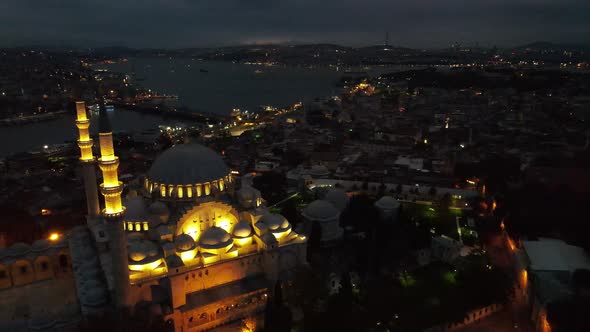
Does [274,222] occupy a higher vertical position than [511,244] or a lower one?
higher

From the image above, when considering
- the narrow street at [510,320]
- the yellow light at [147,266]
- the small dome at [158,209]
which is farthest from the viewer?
the small dome at [158,209]

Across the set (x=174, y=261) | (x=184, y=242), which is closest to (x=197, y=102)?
(x=184, y=242)

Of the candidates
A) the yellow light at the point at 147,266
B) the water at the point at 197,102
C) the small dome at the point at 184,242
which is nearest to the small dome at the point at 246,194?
the small dome at the point at 184,242

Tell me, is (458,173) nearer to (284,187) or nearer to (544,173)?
(544,173)

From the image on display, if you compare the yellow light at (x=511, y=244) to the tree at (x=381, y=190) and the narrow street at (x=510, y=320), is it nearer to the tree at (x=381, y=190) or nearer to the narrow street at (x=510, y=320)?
the narrow street at (x=510, y=320)

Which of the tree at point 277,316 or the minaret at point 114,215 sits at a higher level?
the minaret at point 114,215

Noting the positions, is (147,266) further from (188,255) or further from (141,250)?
(188,255)
